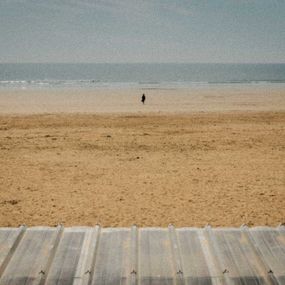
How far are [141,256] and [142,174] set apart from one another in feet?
32.1

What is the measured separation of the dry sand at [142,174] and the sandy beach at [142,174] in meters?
0.03

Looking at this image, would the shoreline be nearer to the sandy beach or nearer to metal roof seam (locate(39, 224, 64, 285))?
the sandy beach

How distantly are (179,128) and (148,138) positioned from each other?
12.4 feet

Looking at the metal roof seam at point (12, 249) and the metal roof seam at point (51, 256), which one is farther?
the metal roof seam at point (12, 249)

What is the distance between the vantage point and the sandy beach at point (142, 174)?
34.1 feet

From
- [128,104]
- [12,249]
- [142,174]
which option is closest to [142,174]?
[142,174]

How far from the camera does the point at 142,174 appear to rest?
1427 centimetres

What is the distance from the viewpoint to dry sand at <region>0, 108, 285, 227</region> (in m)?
10.4

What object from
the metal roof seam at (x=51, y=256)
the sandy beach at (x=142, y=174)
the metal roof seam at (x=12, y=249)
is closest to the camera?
the metal roof seam at (x=51, y=256)

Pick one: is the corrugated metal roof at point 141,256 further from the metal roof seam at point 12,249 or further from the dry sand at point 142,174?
the dry sand at point 142,174

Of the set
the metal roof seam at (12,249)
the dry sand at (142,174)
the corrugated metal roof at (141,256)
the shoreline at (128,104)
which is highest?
the metal roof seam at (12,249)

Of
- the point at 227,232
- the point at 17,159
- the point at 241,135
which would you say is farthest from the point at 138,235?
the point at 241,135

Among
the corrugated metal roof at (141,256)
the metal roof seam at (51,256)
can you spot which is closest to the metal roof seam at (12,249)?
the corrugated metal roof at (141,256)

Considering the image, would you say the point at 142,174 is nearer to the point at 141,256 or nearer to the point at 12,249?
the point at 141,256
